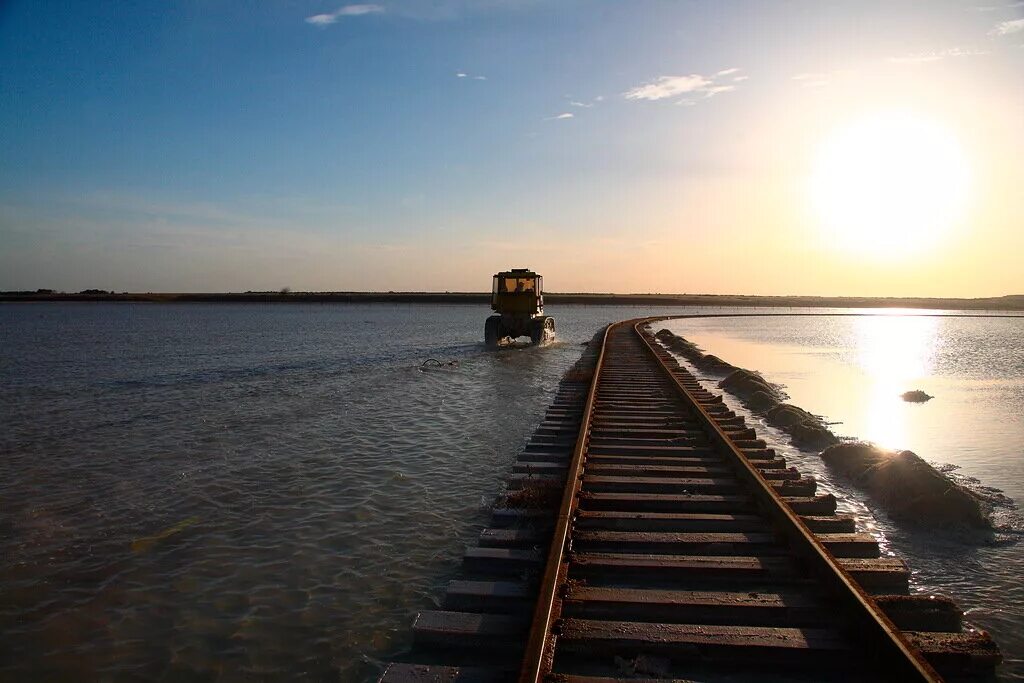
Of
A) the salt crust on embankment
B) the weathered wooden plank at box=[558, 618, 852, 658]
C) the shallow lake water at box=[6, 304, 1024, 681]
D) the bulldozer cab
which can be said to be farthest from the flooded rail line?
the bulldozer cab

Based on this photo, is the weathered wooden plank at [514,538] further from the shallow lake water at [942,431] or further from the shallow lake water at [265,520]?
the shallow lake water at [942,431]

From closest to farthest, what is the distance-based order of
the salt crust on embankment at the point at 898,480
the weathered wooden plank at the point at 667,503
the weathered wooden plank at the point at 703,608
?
the weathered wooden plank at the point at 703,608 < the weathered wooden plank at the point at 667,503 < the salt crust on embankment at the point at 898,480

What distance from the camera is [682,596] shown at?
4.20 m

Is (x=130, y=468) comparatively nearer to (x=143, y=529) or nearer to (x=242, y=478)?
(x=242, y=478)

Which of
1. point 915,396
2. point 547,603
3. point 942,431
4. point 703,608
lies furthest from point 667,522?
point 915,396

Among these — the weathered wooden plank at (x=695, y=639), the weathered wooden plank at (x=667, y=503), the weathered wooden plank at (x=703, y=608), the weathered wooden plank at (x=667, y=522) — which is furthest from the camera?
the weathered wooden plank at (x=667, y=503)

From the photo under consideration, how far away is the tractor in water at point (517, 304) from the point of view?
28.8m

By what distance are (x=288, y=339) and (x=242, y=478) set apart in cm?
3268

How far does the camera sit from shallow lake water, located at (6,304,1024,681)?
4.37m

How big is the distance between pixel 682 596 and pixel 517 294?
24.9 m

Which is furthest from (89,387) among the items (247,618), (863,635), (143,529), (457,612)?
(863,635)

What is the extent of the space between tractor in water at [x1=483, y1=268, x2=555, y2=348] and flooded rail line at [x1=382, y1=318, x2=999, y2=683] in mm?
21807

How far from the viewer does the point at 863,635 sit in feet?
11.9

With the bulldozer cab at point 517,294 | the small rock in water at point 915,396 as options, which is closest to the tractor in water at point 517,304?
the bulldozer cab at point 517,294
